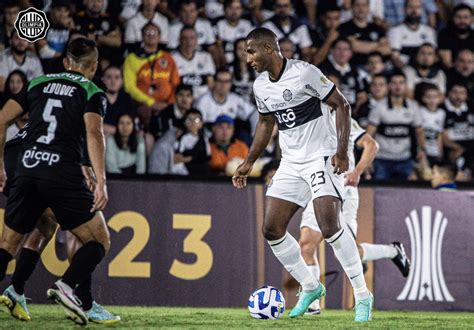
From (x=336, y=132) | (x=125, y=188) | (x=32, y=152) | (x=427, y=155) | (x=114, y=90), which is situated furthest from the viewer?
(x=427, y=155)

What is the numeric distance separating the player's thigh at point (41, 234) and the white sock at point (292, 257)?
78.7 inches

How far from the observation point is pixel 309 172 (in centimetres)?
855

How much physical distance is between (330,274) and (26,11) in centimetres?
565

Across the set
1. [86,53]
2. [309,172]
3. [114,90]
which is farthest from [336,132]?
[114,90]

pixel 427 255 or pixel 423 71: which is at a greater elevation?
pixel 423 71

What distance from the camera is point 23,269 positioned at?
801 cm

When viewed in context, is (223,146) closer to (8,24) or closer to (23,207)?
(8,24)

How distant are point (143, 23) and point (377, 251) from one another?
5136 millimetres

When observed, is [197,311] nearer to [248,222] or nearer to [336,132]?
[248,222]

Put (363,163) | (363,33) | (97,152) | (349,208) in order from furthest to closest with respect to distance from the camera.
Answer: (363,33) → (349,208) → (363,163) → (97,152)

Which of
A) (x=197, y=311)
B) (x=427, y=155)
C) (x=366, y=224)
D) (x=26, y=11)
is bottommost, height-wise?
(x=197, y=311)

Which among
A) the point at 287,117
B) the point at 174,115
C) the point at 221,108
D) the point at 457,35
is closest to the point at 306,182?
the point at 287,117

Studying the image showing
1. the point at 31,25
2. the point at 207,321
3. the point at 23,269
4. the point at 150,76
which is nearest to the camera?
the point at 23,269

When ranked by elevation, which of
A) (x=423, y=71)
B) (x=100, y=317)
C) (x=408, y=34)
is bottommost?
(x=100, y=317)
